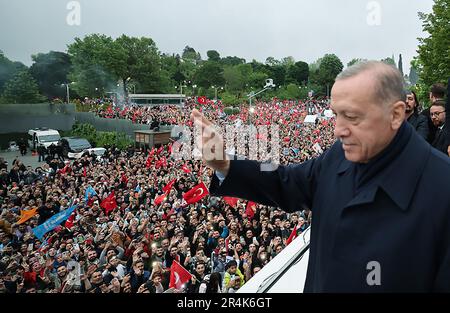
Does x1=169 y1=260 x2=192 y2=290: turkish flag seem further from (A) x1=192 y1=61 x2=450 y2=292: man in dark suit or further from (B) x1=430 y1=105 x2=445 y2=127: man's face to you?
(A) x1=192 y1=61 x2=450 y2=292: man in dark suit

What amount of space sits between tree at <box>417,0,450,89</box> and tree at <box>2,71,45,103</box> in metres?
38.2

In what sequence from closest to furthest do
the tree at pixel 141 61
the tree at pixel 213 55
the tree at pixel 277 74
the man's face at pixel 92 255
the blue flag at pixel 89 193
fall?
the man's face at pixel 92 255, the blue flag at pixel 89 193, the tree at pixel 141 61, the tree at pixel 277 74, the tree at pixel 213 55

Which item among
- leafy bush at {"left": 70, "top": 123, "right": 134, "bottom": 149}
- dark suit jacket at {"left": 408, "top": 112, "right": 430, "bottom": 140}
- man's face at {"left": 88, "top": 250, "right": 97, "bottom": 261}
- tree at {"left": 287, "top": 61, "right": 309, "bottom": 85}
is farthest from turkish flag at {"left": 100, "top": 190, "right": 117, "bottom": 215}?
tree at {"left": 287, "top": 61, "right": 309, "bottom": 85}

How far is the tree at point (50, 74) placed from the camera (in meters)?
61.0

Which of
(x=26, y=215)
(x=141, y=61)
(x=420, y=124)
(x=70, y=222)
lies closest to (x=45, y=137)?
(x=26, y=215)

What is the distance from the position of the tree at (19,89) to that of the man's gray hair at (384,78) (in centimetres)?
4683

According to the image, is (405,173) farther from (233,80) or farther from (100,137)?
(233,80)

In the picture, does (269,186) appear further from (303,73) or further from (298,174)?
(303,73)

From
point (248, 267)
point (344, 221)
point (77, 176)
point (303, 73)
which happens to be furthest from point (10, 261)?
point (303, 73)

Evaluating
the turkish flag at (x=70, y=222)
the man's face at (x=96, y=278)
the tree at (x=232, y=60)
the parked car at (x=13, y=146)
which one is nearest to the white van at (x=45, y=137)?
the parked car at (x=13, y=146)

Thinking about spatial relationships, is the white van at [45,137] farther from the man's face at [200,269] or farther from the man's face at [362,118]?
the man's face at [362,118]

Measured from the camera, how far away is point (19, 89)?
42.1m

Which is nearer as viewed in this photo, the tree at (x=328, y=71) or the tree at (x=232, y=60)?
the tree at (x=328, y=71)

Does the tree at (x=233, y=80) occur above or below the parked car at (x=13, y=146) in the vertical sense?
above
